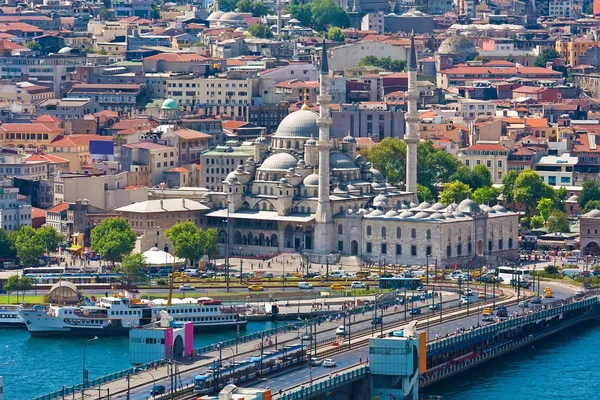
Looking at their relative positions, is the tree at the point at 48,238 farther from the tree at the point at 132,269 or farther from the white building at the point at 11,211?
the tree at the point at 132,269

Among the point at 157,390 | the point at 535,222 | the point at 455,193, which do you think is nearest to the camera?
the point at 157,390

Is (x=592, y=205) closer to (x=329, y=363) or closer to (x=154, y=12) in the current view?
(x=329, y=363)

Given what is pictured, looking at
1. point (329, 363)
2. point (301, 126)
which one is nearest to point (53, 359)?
point (329, 363)

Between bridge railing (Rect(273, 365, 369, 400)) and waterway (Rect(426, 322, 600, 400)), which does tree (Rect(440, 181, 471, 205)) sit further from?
bridge railing (Rect(273, 365, 369, 400))

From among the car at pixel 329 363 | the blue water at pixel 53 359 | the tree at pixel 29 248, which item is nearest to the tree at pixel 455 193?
the tree at pixel 29 248

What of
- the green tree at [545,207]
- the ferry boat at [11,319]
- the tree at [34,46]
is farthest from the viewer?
the tree at [34,46]

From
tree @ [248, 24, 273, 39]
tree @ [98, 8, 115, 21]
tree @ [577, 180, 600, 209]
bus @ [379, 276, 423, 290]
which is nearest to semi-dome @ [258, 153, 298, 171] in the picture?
bus @ [379, 276, 423, 290]
